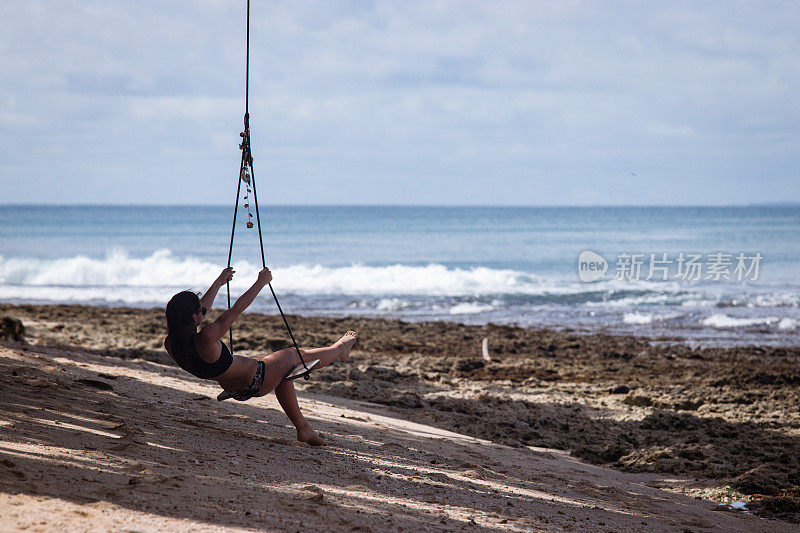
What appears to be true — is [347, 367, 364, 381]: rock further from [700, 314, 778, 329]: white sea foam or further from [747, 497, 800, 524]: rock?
[700, 314, 778, 329]: white sea foam

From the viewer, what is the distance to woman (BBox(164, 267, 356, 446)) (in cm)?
433

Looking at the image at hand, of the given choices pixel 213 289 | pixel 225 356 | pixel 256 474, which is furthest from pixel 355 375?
pixel 256 474

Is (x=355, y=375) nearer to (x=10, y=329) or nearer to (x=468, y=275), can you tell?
(x=10, y=329)

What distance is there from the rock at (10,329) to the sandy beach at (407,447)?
4.36ft

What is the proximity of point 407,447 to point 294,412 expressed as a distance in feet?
3.65

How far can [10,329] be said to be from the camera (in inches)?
388

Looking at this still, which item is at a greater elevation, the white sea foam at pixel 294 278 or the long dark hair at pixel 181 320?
the long dark hair at pixel 181 320

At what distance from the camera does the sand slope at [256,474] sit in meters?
3.28

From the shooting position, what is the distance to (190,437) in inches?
184

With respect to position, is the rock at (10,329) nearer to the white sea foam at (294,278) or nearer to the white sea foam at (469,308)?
the white sea foam at (469,308)

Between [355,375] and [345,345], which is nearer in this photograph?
[345,345]

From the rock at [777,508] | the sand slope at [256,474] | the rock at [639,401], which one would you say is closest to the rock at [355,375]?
the sand slope at [256,474]

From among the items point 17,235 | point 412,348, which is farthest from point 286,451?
point 17,235

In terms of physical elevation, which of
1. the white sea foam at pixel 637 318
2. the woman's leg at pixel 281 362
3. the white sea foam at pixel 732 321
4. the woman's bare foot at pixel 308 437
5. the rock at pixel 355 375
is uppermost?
the woman's leg at pixel 281 362
